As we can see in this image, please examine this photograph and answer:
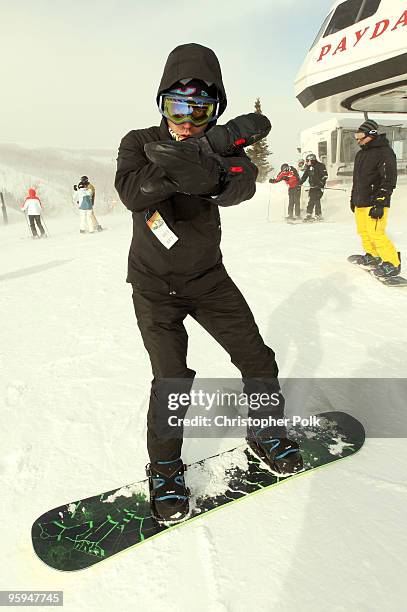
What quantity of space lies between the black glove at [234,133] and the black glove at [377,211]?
165 inches

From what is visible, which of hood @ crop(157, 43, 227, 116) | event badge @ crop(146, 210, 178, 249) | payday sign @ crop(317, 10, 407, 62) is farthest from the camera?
payday sign @ crop(317, 10, 407, 62)

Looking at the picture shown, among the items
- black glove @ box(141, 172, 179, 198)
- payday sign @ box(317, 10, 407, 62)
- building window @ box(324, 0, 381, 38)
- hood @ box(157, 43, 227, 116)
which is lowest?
black glove @ box(141, 172, 179, 198)

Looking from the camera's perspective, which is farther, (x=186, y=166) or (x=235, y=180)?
(x=235, y=180)

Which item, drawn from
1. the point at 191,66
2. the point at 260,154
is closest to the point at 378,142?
the point at 191,66

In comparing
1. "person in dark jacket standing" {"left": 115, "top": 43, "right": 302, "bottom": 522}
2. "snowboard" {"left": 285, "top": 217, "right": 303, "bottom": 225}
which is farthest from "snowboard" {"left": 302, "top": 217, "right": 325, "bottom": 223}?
"person in dark jacket standing" {"left": 115, "top": 43, "right": 302, "bottom": 522}

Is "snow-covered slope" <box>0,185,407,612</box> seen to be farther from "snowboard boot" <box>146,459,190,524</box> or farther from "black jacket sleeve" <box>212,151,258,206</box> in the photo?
"black jacket sleeve" <box>212,151,258,206</box>

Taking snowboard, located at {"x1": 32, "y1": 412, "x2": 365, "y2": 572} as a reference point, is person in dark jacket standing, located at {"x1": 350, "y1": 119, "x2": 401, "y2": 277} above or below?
above

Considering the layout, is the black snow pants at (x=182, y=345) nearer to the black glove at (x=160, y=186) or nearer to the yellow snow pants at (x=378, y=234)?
the black glove at (x=160, y=186)

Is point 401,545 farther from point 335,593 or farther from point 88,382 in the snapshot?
point 88,382

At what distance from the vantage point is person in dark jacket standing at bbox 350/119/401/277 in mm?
5059

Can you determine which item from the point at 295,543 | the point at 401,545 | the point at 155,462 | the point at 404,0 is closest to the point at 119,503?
the point at 155,462

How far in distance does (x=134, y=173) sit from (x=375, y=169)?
452cm

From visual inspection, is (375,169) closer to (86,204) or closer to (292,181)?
(292,181)

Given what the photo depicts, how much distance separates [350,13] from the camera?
9.15 metres
